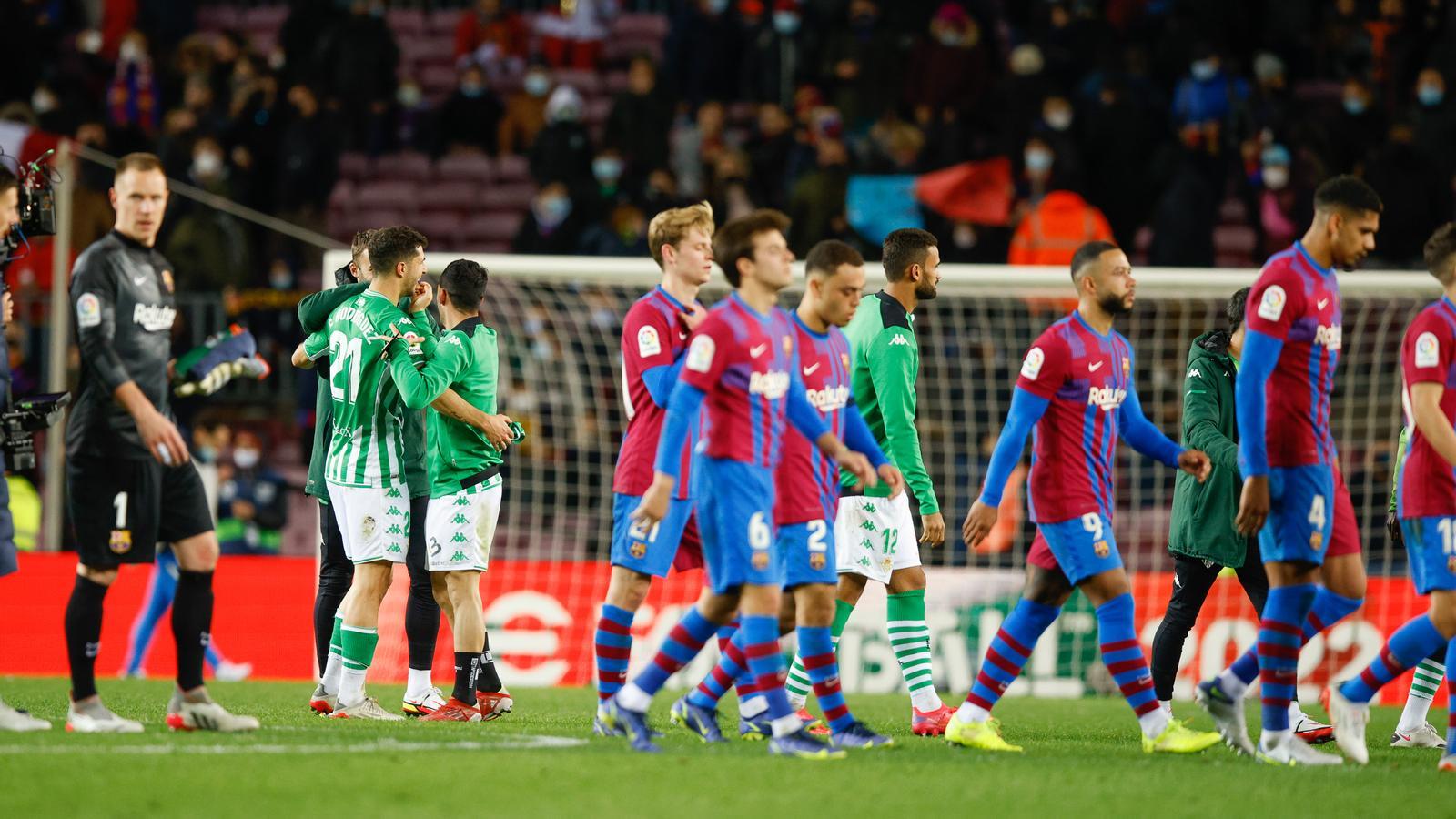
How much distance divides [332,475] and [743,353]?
2898mm

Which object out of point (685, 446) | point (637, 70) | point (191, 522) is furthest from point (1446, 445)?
point (637, 70)

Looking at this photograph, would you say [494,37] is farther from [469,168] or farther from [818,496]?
[818,496]

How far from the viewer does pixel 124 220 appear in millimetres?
6992

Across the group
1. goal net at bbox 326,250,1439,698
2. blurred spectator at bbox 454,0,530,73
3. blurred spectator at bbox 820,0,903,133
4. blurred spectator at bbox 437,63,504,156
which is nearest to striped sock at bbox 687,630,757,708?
goal net at bbox 326,250,1439,698

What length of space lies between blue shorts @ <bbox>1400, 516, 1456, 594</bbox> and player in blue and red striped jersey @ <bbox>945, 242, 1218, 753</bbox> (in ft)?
2.88

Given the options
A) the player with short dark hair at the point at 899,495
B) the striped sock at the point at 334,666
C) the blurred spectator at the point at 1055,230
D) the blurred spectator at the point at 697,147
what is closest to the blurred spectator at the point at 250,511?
the blurred spectator at the point at 697,147

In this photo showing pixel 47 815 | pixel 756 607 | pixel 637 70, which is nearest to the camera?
pixel 47 815

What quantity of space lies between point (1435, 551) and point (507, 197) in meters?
14.5

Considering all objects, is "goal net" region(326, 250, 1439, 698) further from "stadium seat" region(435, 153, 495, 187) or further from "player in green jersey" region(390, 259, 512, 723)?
"stadium seat" region(435, 153, 495, 187)

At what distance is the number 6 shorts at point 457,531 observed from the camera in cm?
A: 866

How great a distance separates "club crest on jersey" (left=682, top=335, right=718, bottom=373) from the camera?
655 cm

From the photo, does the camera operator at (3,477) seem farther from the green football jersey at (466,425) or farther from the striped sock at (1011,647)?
the striped sock at (1011,647)

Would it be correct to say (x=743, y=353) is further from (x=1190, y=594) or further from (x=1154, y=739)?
(x=1190, y=594)

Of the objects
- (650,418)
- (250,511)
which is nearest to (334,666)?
(650,418)
